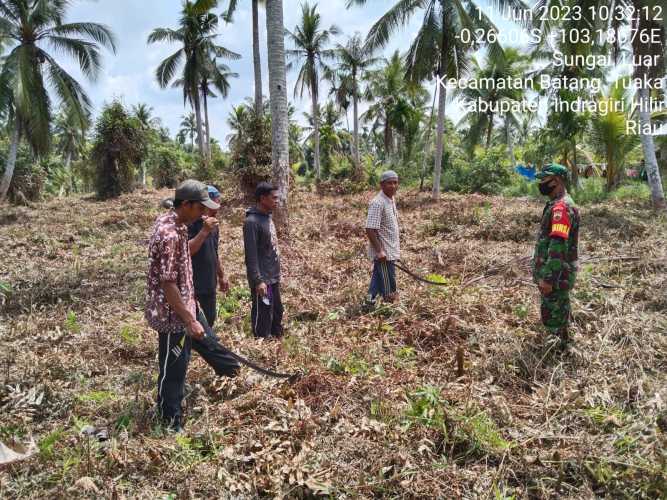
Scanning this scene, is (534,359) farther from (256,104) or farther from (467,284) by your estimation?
(256,104)

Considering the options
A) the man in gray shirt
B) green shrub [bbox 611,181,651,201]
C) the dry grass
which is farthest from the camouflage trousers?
green shrub [bbox 611,181,651,201]

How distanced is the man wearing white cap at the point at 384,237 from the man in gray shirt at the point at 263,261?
121 centimetres

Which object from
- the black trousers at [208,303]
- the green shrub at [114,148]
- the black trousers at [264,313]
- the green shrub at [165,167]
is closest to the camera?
the black trousers at [208,303]

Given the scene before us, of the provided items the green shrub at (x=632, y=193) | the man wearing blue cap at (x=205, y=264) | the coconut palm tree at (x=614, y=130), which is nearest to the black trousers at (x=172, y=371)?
the man wearing blue cap at (x=205, y=264)

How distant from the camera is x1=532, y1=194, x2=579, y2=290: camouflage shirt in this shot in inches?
137

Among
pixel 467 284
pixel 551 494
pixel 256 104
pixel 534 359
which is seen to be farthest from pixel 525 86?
pixel 551 494

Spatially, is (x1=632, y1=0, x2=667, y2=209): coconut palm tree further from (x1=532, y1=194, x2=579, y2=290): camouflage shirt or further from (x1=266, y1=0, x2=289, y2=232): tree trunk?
(x1=532, y1=194, x2=579, y2=290): camouflage shirt

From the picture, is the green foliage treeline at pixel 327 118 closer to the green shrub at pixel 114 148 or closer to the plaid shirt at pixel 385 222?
the green shrub at pixel 114 148

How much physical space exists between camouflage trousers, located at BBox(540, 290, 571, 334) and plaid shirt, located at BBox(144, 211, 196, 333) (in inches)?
117

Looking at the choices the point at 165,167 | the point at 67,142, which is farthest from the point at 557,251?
the point at 67,142

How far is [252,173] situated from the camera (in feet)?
45.3

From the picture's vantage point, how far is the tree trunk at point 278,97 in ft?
25.9

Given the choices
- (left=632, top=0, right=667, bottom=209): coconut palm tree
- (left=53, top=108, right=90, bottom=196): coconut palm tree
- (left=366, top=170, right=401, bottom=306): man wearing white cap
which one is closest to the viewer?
(left=366, top=170, right=401, bottom=306): man wearing white cap

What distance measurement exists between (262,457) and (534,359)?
2.42 metres
